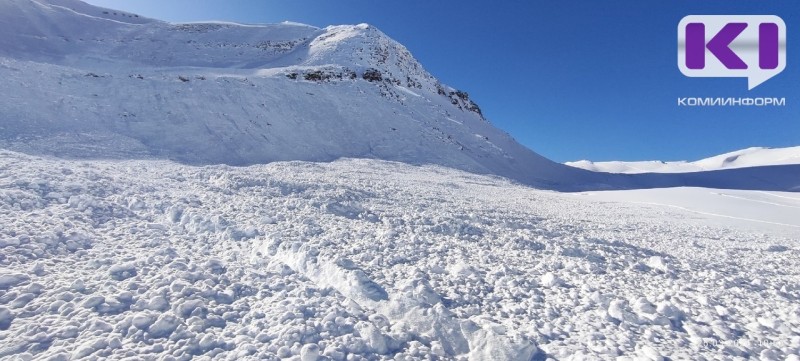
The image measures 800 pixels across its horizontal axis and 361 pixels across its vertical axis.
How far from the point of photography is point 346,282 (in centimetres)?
554

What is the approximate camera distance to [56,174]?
9.47 meters

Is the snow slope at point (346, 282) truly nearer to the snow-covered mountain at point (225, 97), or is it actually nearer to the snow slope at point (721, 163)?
the snow-covered mountain at point (225, 97)

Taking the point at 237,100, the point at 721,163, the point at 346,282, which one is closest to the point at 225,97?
the point at 237,100

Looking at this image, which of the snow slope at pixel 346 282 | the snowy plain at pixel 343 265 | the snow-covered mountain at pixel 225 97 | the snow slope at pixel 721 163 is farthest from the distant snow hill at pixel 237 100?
the snow slope at pixel 721 163

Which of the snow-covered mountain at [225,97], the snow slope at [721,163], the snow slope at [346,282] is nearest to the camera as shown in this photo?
the snow slope at [346,282]

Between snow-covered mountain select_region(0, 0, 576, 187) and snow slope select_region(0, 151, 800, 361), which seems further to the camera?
snow-covered mountain select_region(0, 0, 576, 187)

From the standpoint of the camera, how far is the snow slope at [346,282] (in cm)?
415

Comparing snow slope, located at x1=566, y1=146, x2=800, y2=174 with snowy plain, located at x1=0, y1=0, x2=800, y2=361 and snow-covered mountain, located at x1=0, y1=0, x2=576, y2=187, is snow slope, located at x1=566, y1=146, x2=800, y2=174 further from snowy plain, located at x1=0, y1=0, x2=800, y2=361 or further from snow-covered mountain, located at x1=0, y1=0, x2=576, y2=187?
snowy plain, located at x1=0, y1=0, x2=800, y2=361

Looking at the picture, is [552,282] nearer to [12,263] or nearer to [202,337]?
[202,337]

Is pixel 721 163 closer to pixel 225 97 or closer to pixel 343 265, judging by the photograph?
pixel 225 97

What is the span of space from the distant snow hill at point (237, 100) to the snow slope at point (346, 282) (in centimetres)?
1003

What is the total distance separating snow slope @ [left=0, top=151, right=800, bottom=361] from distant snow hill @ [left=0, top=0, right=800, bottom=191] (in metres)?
10.0

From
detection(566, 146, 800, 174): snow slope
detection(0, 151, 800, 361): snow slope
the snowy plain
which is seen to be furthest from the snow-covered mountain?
detection(566, 146, 800, 174): snow slope

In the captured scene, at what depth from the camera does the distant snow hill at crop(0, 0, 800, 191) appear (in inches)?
774
